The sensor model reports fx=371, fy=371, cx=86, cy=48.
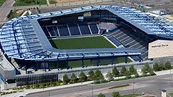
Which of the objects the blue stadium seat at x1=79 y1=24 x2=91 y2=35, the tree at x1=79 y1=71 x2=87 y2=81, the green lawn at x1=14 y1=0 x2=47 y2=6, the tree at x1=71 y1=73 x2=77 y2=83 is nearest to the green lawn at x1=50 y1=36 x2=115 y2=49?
the blue stadium seat at x1=79 y1=24 x2=91 y2=35

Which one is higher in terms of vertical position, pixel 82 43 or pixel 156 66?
pixel 82 43

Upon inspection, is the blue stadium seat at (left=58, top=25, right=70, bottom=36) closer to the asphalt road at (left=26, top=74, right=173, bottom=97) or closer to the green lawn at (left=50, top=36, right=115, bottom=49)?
the green lawn at (left=50, top=36, right=115, bottom=49)

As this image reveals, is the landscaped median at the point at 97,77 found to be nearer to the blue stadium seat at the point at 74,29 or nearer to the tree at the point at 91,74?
the tree at the point at 91,74

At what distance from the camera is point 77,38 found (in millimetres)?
94188

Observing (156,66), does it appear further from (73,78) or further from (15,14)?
(15,14)

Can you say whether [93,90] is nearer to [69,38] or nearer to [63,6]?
[69,38]

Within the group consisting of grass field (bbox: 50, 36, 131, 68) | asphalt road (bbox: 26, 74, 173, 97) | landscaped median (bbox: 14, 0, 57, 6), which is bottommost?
asphalt road (bbox: 26, 74, 173, 97)

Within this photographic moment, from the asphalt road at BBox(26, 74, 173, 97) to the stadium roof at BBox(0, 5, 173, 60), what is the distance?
6.56 metres

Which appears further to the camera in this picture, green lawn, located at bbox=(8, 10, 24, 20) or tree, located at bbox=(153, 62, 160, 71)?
green lawn, located at bbox=(8, 10, 24, 20)

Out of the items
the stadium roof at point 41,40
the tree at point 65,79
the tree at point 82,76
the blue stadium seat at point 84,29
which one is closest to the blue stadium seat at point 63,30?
the blue stadium seat at point 84,29

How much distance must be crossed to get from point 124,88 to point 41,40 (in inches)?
789

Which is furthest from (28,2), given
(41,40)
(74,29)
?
(41,40)

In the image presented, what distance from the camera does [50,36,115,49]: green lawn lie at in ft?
286

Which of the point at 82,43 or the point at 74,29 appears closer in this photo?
the point at 82,43
